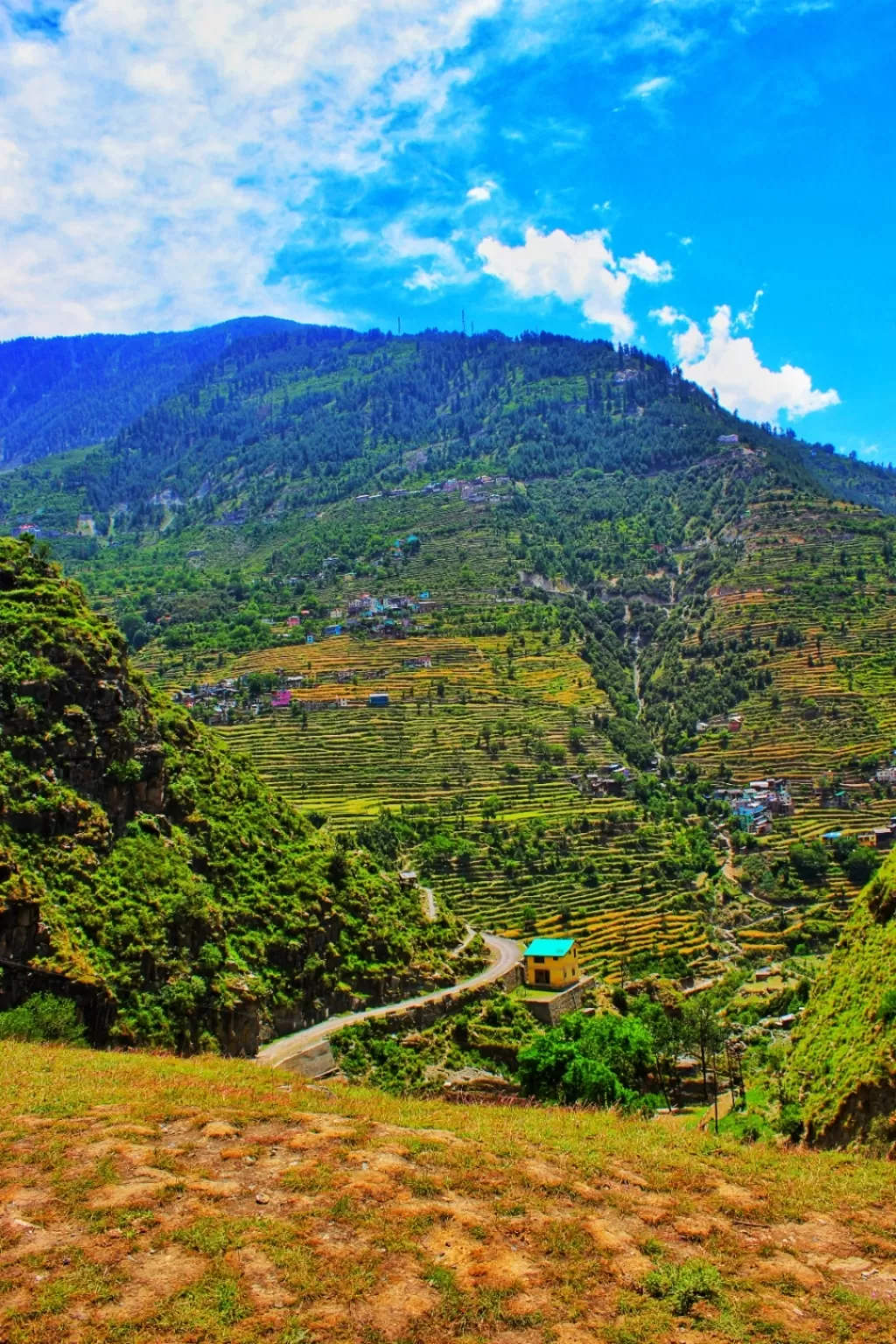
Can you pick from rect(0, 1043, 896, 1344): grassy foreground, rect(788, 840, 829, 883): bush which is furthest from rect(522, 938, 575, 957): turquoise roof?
rect(788, 840, 829, 883): bush

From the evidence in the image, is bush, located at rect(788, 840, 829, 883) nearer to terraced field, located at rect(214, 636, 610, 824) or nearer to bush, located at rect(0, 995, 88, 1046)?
terraced field, located at rect(214, 636, 610, 824)

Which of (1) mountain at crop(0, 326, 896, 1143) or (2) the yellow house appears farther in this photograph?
(1) mountain at crop(0, 326, 896, 1143)

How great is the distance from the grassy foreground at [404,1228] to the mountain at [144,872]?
859cm

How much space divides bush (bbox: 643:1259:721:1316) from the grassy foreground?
0.02 meters

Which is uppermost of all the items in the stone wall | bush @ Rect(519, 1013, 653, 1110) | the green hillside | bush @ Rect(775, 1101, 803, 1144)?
the green hillside

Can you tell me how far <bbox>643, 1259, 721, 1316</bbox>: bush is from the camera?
8.20 m

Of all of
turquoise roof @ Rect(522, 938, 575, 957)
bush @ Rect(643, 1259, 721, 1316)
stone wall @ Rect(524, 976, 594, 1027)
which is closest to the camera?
bush @ Rect(643, 1259, 721, 1316)

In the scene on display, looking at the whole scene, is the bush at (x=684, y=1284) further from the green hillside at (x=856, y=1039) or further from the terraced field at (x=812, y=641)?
the terraced field at (x=812, y=641)

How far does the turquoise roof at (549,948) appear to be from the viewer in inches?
1508

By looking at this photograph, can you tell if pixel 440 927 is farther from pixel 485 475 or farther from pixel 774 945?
pixel 485 475

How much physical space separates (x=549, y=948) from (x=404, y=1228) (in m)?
31.0

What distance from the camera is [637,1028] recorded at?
30.3m

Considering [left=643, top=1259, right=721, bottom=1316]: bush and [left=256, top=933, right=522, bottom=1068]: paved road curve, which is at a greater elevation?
[left=643, top=1259, right=721, bottom=1316]: bush

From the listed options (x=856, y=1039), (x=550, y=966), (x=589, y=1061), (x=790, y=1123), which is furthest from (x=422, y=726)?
(x=856, y=1039)
